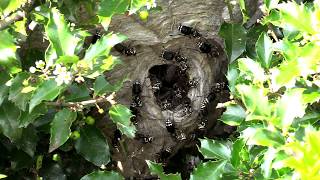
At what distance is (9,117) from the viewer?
181 cm

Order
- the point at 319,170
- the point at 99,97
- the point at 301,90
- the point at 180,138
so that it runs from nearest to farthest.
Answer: the point at 319,170 → the point at 301,90 → the point at 99,97 → the point at 180,138

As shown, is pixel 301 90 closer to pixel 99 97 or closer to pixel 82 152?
pixel 99 97

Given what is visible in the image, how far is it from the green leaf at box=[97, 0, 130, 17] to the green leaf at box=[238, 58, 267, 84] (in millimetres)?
386

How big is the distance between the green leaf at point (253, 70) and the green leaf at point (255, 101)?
0.49 feet

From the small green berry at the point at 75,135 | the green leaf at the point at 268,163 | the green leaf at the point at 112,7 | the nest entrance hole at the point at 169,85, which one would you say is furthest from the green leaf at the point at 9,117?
the green leaf at the point at 268,163

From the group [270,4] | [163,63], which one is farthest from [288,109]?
[163,63]

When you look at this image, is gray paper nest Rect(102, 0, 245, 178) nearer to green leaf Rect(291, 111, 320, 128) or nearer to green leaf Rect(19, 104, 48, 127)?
green leaf Rect(19, 104, 48, 127)

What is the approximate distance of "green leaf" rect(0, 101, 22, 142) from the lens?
181 centimetres

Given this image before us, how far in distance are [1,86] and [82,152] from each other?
0.46 m

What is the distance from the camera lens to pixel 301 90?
1277 mm

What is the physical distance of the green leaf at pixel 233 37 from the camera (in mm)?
2059

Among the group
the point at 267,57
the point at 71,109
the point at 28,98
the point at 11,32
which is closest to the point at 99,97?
the point at 71,109

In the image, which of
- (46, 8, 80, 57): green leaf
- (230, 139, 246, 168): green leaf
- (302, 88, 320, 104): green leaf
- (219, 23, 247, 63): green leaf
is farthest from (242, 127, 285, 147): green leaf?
(219, 23, 247, 63): green leaf

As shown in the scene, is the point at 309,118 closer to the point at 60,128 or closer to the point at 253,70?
the point at 253,70
